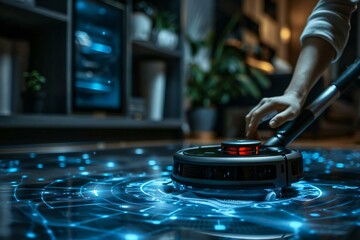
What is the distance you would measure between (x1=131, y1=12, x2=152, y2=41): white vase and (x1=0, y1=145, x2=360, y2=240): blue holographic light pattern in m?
1.74

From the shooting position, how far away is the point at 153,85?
2.49m

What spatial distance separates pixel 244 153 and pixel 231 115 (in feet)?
9.93

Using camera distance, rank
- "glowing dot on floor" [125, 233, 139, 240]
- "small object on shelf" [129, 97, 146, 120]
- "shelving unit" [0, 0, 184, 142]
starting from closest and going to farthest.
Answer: "glowing dot on floor" [125, 233, 139, 240]
"shelving unit" [0, 0, 184, 142]
"small object on shelf" [129, 97, 146, 120]

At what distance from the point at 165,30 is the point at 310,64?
2.00 m

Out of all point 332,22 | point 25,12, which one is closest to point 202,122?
point 25,12

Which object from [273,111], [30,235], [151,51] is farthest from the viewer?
[151,51]

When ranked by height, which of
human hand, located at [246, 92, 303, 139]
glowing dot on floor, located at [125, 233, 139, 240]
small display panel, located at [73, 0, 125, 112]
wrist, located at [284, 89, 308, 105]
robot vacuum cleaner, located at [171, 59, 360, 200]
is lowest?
glowing dot on floor, located at [125, 233, 139, 240]

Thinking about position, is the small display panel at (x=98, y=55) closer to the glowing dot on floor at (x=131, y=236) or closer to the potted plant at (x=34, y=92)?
the potted plant at (x=34, y=92)

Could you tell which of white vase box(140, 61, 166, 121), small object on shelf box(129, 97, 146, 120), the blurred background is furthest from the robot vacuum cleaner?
white vase box(140, 61, 166, 121)

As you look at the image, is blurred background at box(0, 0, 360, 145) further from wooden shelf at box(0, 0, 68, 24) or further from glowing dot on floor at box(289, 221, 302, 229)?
glowing dot on floor at box(289, 221, 302, 229)

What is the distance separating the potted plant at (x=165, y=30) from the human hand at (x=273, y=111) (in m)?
1.99

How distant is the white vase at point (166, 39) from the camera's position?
2498mm

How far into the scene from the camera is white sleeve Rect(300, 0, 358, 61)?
2.12ft

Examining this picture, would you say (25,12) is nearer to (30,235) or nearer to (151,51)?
(151,51)
